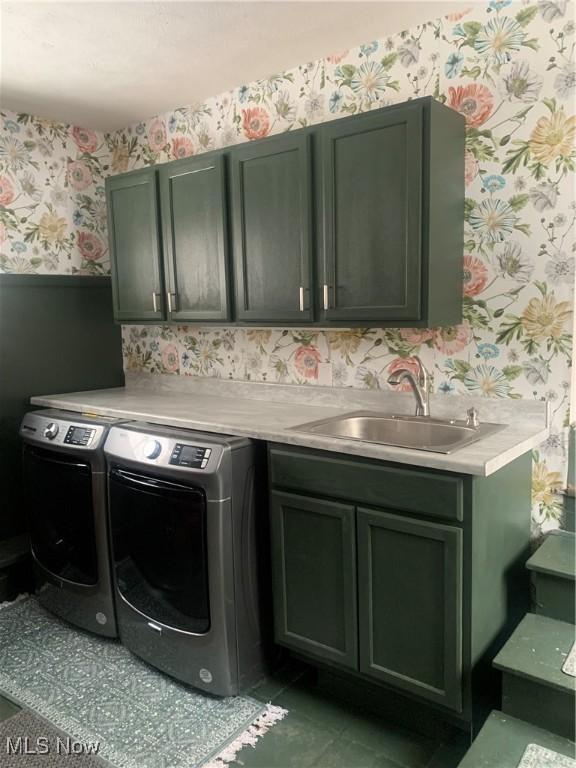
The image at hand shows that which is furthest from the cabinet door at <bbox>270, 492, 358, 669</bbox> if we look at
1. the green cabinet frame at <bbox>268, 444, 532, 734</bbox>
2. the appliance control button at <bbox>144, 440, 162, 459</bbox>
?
the appliance control button at <bbox>144, 440, 162, 459</bbox>

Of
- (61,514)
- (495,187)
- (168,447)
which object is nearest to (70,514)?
(61,514)

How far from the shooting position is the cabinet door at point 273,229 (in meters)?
2.27

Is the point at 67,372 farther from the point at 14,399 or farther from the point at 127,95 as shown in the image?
the point at 127,95

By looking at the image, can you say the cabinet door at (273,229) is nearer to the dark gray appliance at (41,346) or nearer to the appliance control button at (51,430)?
the appliance control button at (51,430)

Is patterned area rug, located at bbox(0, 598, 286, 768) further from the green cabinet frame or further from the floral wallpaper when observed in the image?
the floral wallpaper

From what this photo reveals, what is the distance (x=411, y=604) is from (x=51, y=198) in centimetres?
277

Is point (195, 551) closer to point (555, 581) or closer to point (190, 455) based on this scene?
point (190, 455)

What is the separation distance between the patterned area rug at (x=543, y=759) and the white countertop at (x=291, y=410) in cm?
73

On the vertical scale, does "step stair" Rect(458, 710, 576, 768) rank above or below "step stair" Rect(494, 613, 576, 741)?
below

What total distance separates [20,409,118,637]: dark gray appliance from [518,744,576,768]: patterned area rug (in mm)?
1674

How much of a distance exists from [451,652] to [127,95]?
2795 millimetres

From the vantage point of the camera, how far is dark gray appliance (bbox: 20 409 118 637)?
2.49 meters

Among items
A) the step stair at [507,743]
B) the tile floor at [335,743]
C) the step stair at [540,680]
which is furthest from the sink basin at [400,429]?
the tile floor at [335,743]

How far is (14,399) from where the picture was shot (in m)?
3.08
